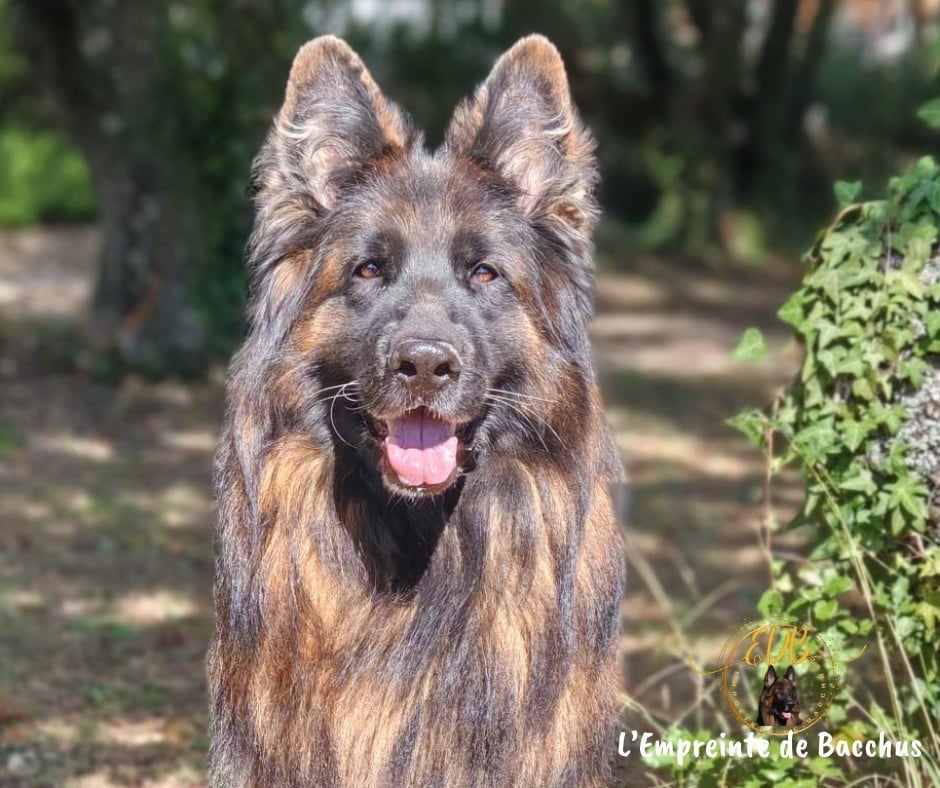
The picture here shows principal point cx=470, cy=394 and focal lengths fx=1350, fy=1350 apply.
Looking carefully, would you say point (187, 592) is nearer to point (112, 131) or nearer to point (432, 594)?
point (432, 594)

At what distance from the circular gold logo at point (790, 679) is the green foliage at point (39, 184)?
15.9 meters

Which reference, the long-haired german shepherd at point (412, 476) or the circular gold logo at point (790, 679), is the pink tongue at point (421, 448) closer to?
the long-haired german shepherd at point (412, 476)

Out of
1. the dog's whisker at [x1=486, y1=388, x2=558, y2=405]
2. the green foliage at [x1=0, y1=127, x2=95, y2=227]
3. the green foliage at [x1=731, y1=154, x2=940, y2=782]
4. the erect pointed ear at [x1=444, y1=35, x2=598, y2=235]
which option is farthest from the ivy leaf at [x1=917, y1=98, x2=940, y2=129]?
the green foliage at [x1=0, y1=127, x2=95, y2=227]

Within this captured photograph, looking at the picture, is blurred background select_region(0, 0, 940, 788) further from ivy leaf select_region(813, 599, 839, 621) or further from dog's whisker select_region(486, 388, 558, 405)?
dog's whisker select_region(486, 388, 558, 405)

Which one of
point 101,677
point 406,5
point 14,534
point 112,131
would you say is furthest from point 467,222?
point 406,5

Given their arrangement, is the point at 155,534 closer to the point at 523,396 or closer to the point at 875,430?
the point at 523,396

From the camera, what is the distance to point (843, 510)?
4.52 m

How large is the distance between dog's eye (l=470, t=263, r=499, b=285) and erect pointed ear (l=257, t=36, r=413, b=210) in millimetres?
526

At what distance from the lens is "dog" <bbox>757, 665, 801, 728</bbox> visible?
4.66 metres


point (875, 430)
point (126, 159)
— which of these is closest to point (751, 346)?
point (875, 430)

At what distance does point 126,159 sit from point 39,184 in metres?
8.35

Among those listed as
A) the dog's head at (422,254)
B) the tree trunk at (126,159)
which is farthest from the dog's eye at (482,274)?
the tree trunk at (126,159)

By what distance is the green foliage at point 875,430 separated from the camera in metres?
4.34

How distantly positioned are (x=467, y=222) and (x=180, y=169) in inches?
298
